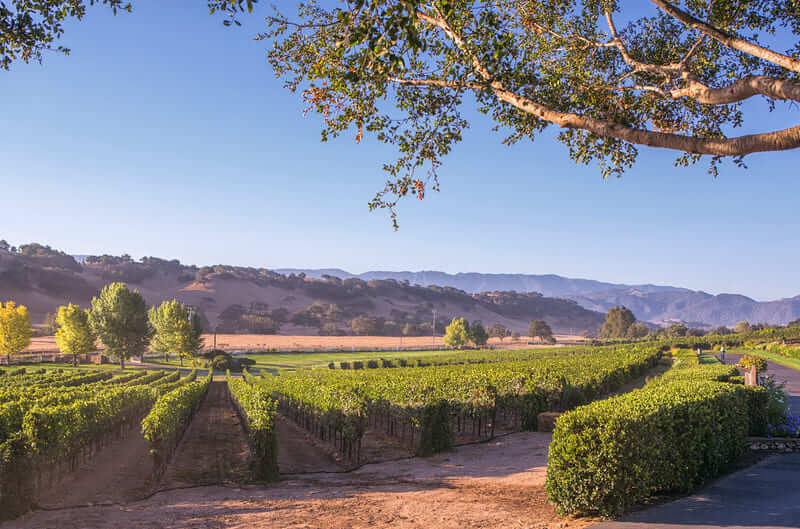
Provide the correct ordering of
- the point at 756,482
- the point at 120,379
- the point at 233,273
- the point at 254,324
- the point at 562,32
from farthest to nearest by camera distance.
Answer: the point at 233,273, the point at 254,324, the point at 120,379, the point at 562,32, the point at 756,482

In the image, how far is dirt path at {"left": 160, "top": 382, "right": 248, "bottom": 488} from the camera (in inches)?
536

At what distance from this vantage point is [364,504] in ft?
31.8

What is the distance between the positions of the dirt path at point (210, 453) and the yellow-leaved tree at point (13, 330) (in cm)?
3926

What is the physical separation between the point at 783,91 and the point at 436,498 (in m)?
8.97

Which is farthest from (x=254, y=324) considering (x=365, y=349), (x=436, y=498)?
(x=436, y=498)

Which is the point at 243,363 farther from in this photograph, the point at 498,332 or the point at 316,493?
the point at 498,332

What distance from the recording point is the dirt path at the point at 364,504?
848 cm

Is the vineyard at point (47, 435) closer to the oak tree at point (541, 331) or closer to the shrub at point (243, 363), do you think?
the shrub at point (243, 363)

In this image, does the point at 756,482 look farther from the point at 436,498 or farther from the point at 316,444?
the point at 316,444

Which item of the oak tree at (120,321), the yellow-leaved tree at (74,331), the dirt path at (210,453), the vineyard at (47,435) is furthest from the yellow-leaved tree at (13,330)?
the vineyard at (47,435)

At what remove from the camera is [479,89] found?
9.39m

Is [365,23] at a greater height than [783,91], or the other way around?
[365,23]

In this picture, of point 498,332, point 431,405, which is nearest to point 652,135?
point 431,405

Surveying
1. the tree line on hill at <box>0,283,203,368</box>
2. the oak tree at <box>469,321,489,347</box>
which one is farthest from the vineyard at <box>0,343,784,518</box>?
the oak tree at <box>469,321,489,347</box>
